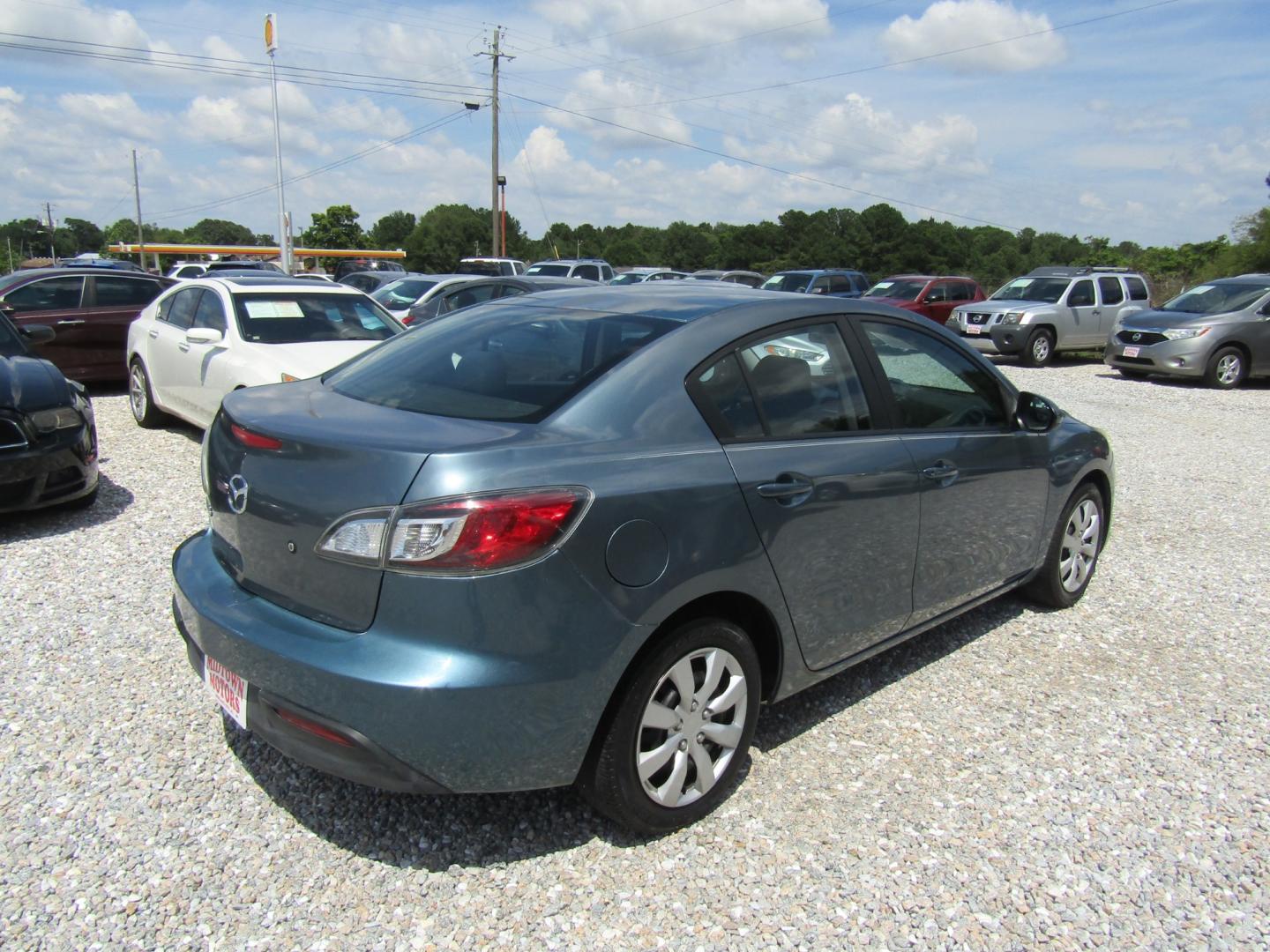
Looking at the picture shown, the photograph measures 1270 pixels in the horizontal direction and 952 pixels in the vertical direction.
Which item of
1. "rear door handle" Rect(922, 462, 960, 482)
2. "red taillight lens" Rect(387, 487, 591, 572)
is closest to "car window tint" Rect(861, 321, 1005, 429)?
"rear door handle" Rect(922, 462, 960, 482)

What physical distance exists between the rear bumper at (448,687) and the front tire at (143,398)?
7.33 metres

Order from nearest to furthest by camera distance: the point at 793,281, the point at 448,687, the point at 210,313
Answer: the point at 448,687 < the point at 210,313 < the point at 793,281

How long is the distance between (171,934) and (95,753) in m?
1.07

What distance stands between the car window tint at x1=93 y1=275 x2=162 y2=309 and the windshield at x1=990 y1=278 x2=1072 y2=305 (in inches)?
610

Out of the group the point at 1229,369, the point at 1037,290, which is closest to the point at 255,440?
the point at 1229,369

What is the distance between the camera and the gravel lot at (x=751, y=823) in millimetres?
2529

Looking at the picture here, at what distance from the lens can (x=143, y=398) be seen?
9.09 metres

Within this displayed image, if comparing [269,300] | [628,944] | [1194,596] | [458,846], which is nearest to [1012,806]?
[628,944]

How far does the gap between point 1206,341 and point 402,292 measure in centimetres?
1375

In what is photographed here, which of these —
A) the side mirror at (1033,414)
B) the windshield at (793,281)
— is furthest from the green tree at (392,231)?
the side mirror at (1033,414)

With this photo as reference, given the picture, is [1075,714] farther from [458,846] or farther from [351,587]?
[351,587]

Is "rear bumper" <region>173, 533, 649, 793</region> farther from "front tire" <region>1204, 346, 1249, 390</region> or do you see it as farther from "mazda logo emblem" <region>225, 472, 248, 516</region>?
"front tire" <region>1204, 346, 1249, 390</region>

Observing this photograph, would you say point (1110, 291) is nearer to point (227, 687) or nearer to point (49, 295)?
point (49, 295)

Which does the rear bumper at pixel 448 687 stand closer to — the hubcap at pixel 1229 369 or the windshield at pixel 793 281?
the hubcap at pixel 1229 369
